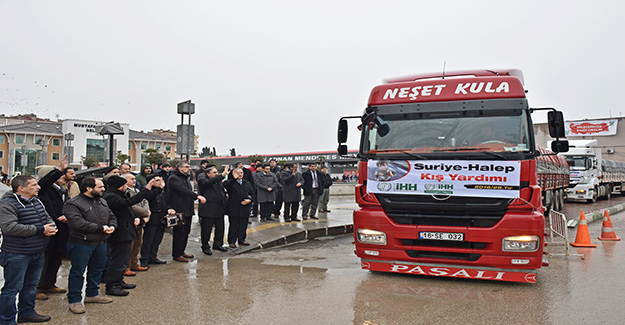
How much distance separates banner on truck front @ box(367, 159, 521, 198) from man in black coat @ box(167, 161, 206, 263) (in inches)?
130

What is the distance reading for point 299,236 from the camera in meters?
10.8

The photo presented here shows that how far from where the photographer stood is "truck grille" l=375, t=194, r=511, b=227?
5941 mm

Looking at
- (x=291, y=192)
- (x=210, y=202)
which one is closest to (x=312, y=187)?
(x=291, y=192)

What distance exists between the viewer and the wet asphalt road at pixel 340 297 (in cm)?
481

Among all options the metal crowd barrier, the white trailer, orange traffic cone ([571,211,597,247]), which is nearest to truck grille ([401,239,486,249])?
the metal crowd barrier

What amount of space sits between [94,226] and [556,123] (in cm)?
622

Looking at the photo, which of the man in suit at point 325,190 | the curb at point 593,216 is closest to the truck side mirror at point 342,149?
the man in suit at point 325,190

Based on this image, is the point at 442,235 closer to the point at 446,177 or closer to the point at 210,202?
the point at 446,177

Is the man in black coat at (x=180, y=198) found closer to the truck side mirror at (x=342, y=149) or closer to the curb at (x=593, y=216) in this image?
the truck side mirror at (x=342, y=149)

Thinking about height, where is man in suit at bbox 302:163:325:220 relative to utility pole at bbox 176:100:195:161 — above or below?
below

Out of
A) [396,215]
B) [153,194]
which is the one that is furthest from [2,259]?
[396,215]

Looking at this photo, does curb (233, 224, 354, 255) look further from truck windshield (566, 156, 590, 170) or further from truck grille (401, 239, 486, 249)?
truck windshield (566, 156, 590, 170)

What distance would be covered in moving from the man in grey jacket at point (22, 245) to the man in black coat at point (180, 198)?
310 centimetres

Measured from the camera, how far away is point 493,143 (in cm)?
620
